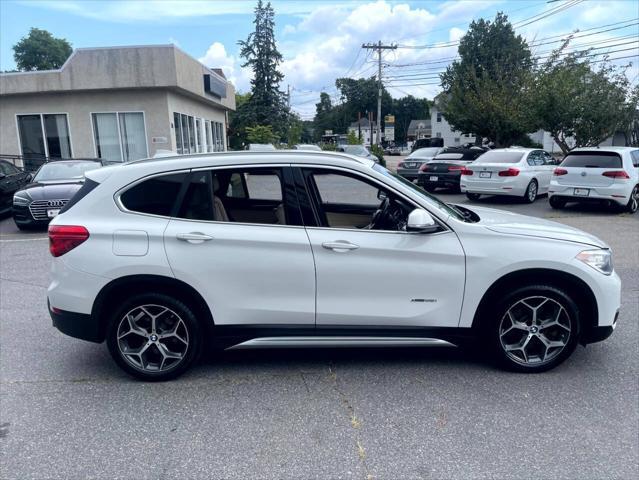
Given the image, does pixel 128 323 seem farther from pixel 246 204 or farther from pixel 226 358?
pixel 246 204

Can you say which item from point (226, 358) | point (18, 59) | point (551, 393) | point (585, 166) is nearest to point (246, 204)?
point (226, 358)

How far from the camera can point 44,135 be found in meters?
19.3

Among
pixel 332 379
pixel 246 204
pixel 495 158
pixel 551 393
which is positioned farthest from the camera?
pixel 495 158

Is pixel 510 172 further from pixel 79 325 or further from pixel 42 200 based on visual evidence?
pixel 79 325

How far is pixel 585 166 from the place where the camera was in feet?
38.9

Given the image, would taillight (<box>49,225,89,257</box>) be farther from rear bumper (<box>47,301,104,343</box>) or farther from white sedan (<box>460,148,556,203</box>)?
white sedan (<box>460,148,556,203</box>)

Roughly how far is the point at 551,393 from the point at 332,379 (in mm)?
1604

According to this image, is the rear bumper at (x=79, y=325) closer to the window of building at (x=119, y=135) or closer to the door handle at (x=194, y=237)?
the door handle at (x=194, y=237)

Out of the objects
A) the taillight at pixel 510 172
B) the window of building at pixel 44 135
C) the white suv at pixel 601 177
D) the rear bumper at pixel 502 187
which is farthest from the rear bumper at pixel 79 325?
the window of building at pixel 44 135

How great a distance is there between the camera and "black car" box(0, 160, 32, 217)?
1241 cm

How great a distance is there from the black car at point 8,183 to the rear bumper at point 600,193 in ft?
43.4

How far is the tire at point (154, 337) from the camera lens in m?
3.67

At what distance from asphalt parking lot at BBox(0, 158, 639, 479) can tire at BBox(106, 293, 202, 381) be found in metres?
0.15

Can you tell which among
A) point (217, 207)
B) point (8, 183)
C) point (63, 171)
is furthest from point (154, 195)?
point (8, 183)
